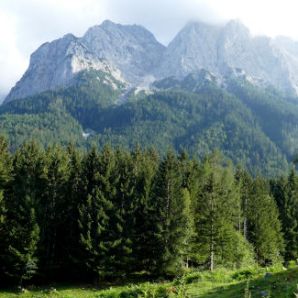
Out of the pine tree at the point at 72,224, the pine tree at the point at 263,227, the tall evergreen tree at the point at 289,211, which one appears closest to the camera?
the pine tree at the point at 72,224

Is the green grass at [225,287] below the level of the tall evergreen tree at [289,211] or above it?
below

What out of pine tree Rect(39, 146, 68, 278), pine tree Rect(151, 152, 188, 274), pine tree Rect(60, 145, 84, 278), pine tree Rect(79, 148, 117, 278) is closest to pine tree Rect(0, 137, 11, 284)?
pine tree Rect(39, 146, 68, 278)

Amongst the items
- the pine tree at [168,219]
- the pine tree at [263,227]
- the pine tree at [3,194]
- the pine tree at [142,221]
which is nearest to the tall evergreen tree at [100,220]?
the pine tree at [142,221]

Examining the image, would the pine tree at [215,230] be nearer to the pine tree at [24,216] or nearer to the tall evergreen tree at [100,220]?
the tall evergreen tree at [100,220]

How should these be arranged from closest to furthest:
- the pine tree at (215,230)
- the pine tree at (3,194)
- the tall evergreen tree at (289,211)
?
the pine tree at (3,194) < the pine tree at (215,230) < the tall evergreen tree at (289,211)

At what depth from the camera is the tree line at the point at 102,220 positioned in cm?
5697

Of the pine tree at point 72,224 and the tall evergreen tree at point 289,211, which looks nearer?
the pine tree at point 72,224

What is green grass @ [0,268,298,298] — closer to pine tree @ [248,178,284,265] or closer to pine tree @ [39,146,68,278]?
pine tree @ [39,146,68,278]

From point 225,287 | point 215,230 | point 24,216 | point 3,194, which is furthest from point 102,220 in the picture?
point 225,287

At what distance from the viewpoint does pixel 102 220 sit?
58.4 meters

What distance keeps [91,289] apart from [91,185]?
1385cm

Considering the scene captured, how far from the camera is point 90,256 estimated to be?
57312 millimetres

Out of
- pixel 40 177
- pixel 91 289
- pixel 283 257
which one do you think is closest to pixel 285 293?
pixel 91 289

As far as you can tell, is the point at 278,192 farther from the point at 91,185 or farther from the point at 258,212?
the point at 91,185
